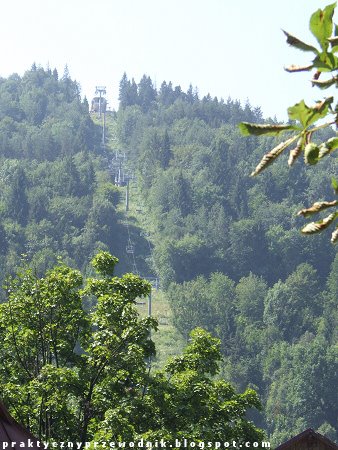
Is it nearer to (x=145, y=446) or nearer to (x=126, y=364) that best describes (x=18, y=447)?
(x=145, y=446)

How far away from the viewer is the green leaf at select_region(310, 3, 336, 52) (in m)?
2.68

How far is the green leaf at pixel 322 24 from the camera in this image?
2.68m

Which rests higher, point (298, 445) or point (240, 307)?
point (240, 307)

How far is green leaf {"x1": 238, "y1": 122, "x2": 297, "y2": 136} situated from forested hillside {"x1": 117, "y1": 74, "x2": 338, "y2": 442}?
4583 inches

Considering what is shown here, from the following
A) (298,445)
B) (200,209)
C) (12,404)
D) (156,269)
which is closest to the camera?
(298,445)

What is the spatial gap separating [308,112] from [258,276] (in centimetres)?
16957

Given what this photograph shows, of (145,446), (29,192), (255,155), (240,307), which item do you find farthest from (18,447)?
(255,155)

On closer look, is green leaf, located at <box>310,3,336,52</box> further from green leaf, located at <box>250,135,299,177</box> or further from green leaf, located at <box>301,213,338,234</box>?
green leaf, located at <box>301,213,338,234</box>

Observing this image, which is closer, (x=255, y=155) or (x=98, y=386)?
(x=98, y=386)

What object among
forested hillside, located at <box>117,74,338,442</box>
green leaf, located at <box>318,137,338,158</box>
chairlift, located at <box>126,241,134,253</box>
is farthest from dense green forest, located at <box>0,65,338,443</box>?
green leaf, located at <box>318,137,338,158</box>

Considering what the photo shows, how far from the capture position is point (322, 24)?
8.87 ft

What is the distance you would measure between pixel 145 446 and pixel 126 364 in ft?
8.80

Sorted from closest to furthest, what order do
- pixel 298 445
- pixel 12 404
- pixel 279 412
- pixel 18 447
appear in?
pixel 18 447, pixel 298 445, pixel 12 404, pixel 279 412

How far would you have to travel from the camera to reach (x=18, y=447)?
807 cm
